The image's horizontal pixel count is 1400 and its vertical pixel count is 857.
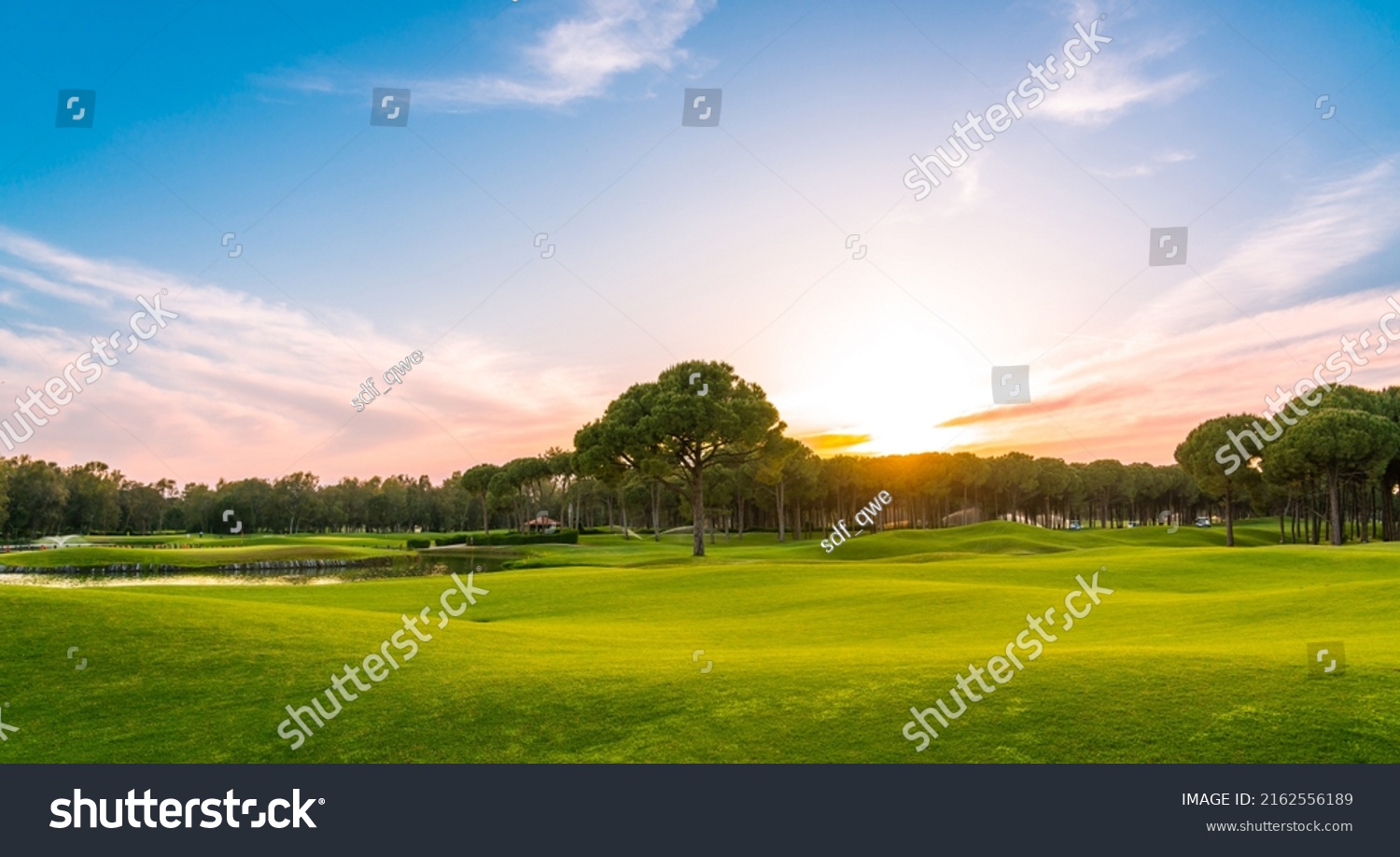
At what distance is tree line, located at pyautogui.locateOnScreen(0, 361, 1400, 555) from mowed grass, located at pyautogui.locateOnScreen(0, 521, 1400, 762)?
67.8 feet

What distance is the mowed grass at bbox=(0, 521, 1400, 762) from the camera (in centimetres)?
1121

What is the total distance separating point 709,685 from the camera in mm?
13641

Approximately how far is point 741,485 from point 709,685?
323 feet

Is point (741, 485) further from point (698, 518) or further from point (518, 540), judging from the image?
point (698, 518)

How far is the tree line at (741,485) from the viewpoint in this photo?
64.9 metres

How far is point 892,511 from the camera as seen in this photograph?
178m

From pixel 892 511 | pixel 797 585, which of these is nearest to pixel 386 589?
pixel 797 585

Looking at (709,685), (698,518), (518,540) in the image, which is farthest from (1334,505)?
(518,540)

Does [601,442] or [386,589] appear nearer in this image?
[386,589]

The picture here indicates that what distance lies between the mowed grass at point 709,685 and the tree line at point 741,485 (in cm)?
2068

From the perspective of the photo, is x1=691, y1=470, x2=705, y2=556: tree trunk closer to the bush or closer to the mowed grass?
the bush
